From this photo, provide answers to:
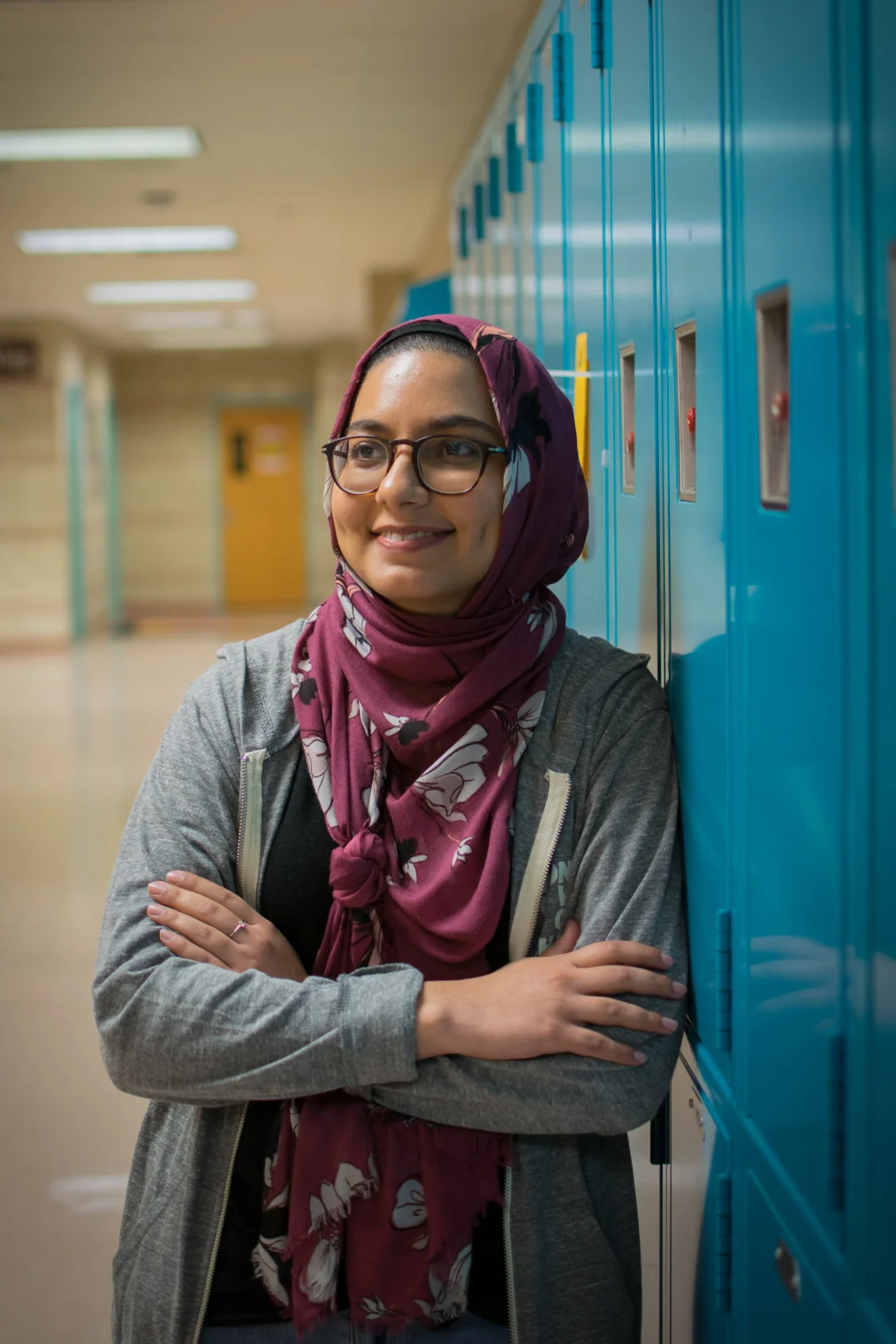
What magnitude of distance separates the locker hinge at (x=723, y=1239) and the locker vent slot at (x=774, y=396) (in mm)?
730

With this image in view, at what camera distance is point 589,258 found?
2111mm

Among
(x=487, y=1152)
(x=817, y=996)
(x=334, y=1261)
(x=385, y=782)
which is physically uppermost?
(x=385, y=782)

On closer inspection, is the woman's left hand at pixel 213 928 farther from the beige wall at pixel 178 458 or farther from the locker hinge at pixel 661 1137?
the beige wall at pixel 178 458

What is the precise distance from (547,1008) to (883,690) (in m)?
0.59

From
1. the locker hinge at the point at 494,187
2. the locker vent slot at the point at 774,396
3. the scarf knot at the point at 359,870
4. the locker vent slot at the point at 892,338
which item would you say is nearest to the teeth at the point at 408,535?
the scarf knot at the point at 359,870

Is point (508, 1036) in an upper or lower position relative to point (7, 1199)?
upper

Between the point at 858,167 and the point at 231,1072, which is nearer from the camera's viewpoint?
the point at 858,167

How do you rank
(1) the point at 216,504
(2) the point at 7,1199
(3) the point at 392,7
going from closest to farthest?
1. (2) the point at 7,1199
2. (3) the point at 392,7
3. (1) the point at 216,504

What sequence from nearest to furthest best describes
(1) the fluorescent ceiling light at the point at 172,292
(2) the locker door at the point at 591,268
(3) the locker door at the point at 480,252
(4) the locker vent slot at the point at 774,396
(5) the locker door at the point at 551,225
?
(4) the locker vent slot at the point at 774,396 → (2) the locker door at the point at 591,268 → (5) the locker door at the point at 551,225 → (3) the locker door at the point at 480,252 → (1) the fluorescent ceiling light at the point at 172,292

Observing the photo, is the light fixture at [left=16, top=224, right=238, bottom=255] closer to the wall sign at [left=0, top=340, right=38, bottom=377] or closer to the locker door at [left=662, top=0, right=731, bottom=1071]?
the wall sign at [left=0, top=340, right=38, bottom=377]

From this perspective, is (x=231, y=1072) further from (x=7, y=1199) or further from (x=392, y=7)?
(x=392, y=7)

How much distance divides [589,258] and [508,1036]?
1.28 m

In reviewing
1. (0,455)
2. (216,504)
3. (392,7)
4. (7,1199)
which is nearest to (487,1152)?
(7,1199)

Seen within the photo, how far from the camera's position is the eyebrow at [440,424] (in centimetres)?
151
